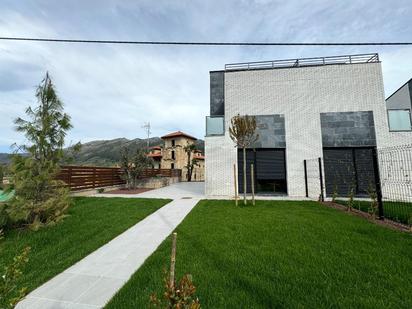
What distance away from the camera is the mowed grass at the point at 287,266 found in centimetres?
233

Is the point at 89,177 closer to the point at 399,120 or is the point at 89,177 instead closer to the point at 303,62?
the point at 303,62

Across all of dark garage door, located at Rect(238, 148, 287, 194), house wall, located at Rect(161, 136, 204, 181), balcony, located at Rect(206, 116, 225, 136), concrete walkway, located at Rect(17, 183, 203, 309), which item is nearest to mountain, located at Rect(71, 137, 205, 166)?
concrete walkway, located at Rect(17, 183, 203, 309)

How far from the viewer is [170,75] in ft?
38.4

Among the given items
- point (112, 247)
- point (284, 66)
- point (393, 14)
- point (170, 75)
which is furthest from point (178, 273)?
point (284, 66)

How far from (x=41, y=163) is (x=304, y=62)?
13.0 metres

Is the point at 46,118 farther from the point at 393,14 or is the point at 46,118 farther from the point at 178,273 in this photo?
the point at 393,14

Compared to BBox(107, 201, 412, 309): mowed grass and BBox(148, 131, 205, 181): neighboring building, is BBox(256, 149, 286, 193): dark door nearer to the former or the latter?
BBox(107, 201, 412, 309): mowed grass

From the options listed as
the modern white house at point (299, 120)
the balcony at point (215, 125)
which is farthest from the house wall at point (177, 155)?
the modern white house at point (299, 120)

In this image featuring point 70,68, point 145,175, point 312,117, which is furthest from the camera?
point 145,175

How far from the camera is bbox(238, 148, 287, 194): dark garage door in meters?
11.1

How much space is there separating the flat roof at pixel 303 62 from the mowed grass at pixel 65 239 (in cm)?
968

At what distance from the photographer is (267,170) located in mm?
11133

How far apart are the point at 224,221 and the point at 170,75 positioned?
30.3ft

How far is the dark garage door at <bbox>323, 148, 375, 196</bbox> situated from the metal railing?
4.92 metres
